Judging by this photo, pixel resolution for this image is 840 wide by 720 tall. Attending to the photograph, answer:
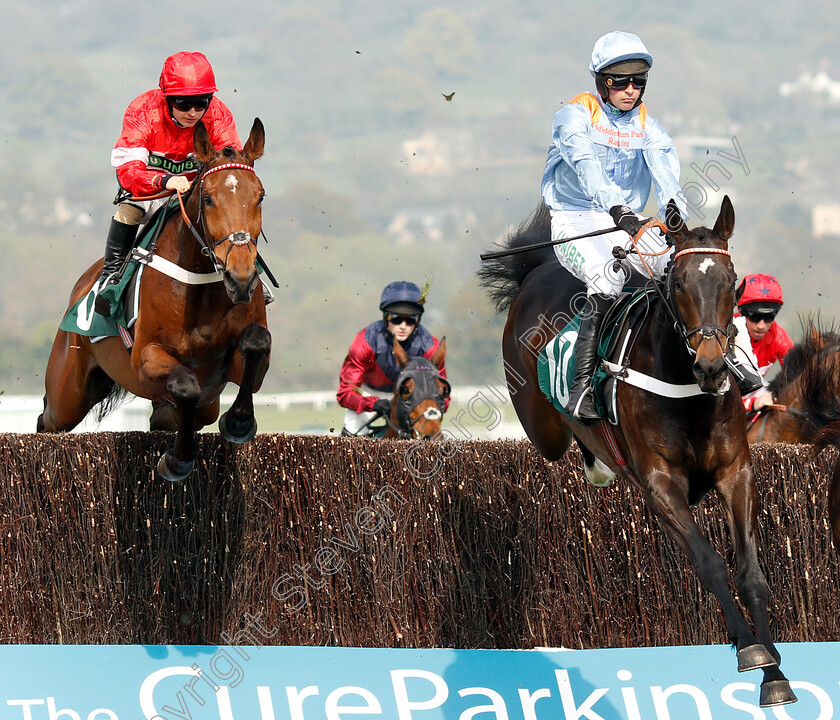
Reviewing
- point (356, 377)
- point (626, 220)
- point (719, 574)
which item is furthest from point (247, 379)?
point (356, 377)

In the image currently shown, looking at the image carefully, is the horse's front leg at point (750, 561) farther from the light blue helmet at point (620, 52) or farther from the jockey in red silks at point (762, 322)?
the jockey in red silks at point (762, 322)

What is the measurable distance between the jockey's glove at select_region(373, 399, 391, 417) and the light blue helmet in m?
3.81

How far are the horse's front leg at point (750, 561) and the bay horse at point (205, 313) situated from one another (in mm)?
1935

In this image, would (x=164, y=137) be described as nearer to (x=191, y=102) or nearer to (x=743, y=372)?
(x=191, y=102)

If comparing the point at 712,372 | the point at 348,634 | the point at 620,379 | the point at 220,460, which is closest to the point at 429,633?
the point at 348,634

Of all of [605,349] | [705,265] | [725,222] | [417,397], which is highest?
[417,397]

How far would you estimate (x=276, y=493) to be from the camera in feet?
17.8

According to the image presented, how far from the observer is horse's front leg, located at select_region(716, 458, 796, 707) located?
11.3ft

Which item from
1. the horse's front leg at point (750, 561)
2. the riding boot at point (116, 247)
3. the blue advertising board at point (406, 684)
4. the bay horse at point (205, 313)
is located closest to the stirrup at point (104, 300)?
the riding boot at point (116, 247)

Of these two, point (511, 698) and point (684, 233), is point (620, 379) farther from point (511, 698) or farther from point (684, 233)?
point (511, 698)

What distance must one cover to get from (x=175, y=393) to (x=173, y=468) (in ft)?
1.60

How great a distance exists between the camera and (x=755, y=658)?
137 inches

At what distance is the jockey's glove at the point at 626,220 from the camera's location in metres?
4.23

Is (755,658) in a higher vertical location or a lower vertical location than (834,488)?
lower
